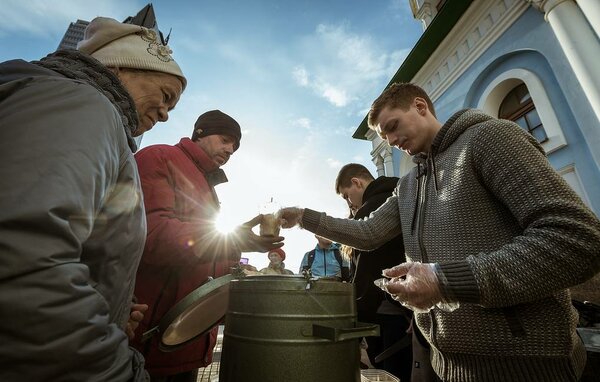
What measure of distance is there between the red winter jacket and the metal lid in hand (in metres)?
0.19

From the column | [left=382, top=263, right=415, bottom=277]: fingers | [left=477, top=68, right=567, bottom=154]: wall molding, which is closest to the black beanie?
[left=382, top=263, right=415, bottom=277]: fingers

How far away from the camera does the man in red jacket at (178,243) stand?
134cm

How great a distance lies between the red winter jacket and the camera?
134 centimetres

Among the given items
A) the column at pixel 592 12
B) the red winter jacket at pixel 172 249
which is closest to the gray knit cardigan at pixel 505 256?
the red winter jacket at pixel 172 249

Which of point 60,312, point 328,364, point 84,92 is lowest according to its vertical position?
point 328,364

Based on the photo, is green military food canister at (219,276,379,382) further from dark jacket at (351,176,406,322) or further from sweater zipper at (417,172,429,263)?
dark jacket at (351,176,406,322)

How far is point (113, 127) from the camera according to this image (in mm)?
740

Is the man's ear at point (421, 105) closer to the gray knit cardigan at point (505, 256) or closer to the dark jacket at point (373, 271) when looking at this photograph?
the gray knit cardigan at point (505, 256)

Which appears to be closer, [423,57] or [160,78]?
[160,78]

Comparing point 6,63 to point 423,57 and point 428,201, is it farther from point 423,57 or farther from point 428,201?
point 423,57

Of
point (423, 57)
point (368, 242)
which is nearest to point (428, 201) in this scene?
point (368, 242)

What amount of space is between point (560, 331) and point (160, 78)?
2.06m

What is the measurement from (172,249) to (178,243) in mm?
49

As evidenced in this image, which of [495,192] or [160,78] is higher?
[160,78]
